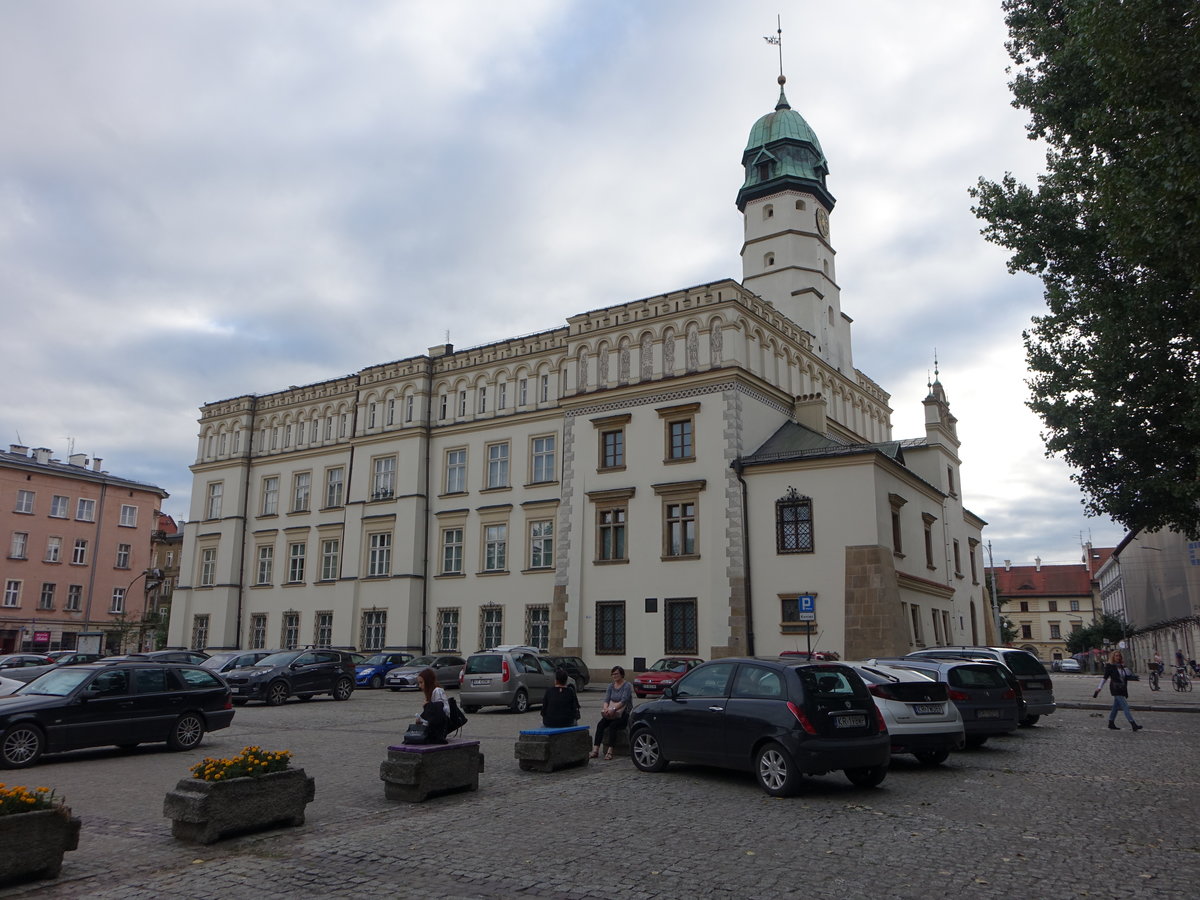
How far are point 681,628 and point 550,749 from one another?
66.3ft

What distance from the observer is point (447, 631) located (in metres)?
39.5

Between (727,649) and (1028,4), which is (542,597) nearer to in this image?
(727,649)

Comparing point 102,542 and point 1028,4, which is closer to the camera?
point 1028,4

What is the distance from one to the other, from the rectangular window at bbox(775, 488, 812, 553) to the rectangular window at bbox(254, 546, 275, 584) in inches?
1112

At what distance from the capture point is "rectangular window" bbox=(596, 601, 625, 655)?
1317 inches

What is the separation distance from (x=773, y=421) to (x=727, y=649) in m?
9.90

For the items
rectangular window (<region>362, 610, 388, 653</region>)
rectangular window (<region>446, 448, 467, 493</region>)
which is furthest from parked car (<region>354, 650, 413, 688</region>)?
rectangular window (<region>446, 448, 467, 493</region>)

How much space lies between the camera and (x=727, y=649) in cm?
3062

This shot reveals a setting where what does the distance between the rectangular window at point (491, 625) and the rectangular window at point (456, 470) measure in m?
5.95

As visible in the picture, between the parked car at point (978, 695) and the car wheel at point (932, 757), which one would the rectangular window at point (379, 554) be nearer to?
the parked car at point (978, 695)

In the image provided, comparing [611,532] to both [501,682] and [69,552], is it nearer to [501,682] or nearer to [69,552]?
[501,682]

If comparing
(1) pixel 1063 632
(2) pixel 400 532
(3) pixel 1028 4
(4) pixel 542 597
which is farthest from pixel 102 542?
(1) pixel 1063 632

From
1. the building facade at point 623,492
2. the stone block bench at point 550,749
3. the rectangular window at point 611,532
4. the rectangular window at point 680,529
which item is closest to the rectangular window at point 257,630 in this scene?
the building facade at point 623,492

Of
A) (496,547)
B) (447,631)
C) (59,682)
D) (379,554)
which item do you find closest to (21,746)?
(59,682)
